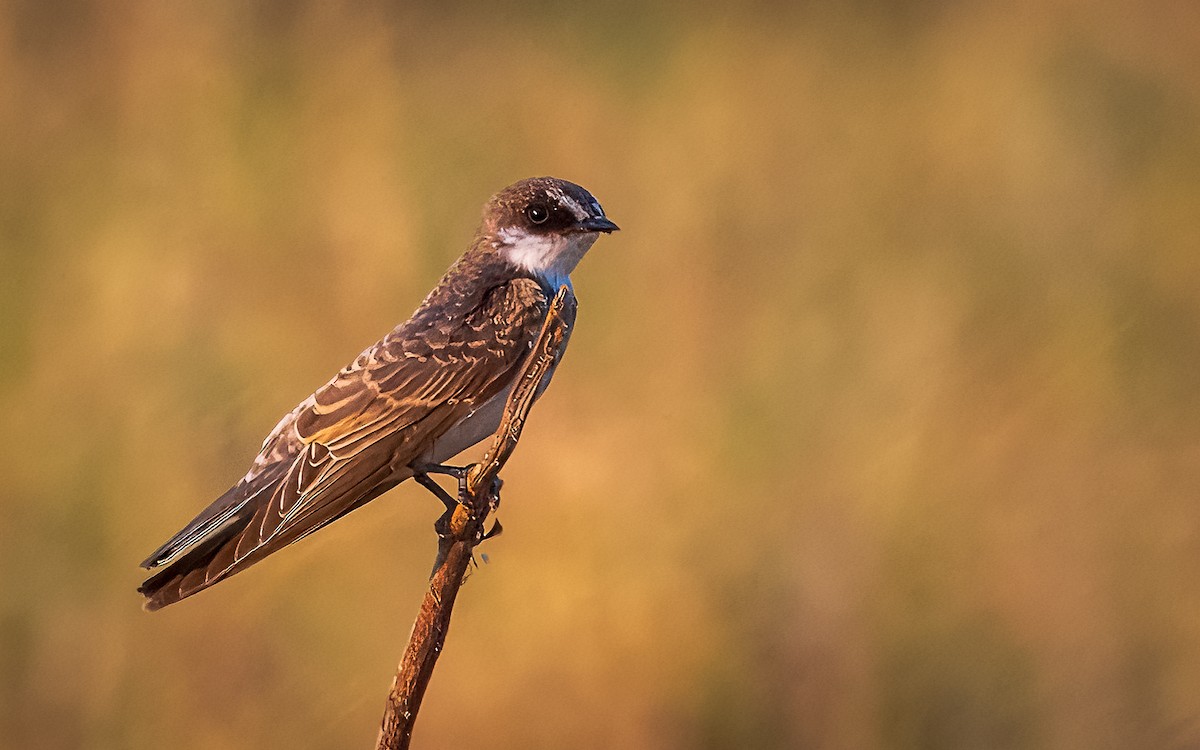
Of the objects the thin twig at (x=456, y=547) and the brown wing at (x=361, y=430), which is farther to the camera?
the brown wing at (x=361, y=430)

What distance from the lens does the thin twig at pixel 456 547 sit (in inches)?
77.7

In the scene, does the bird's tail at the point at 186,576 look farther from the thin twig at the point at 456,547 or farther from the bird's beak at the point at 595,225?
the bird's beak at the point at 595,225

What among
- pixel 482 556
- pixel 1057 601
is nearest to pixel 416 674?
pixel 482 556

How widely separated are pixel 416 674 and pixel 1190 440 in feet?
8.92

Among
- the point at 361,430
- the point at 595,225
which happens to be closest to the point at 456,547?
the point at 361,430

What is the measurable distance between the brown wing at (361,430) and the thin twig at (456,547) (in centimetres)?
13

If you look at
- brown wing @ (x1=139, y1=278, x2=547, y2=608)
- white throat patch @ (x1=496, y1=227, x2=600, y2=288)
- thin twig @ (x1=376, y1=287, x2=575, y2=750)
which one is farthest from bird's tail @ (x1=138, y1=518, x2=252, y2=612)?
white throat patch @ (x1=496, y1=227, x2=600, y2=288)

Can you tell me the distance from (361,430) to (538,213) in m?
0.69

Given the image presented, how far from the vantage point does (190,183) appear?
4.04m

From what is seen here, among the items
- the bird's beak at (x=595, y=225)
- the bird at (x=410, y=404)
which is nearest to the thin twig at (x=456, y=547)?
the bird at (x=410, y=404)

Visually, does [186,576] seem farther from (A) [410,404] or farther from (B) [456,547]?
(A) [410,404]

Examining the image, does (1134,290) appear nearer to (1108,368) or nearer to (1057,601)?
(1108,368)

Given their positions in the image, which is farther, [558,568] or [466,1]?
[466,1]

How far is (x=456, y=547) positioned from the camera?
84.7 inches
